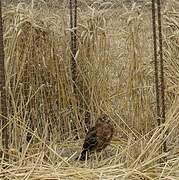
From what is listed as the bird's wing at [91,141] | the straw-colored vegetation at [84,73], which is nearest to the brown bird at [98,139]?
the bird's wing at [91,141]

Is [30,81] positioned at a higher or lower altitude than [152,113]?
higher

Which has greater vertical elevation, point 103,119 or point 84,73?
point 84,73

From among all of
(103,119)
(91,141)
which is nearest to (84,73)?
(103,119)

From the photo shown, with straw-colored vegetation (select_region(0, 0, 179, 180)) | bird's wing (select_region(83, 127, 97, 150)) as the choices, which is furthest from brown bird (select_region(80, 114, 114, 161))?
straw-colored vegetation (select_region(0, 0, 179, 180))

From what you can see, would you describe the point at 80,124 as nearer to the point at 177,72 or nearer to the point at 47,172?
the point at 177,72

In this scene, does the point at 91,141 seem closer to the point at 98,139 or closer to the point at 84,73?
the point at 98,139

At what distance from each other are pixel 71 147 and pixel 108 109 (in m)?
0.36

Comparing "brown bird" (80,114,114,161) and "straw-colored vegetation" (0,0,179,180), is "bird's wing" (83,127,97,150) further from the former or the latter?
"straw-colored vegetation" (0,0,179,180)

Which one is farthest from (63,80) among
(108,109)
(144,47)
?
(144,47)

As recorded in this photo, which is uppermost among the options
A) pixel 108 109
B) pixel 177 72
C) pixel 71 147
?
pixel 177 72

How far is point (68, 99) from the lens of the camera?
360 cm

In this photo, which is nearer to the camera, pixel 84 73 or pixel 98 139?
pixel 98 139

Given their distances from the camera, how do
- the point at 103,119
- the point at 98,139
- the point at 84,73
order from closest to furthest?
the point at 98,139, the point at 103,119, the point at 84,73

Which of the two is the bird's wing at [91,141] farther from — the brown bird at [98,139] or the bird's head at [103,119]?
the bird's head at [103,119]
